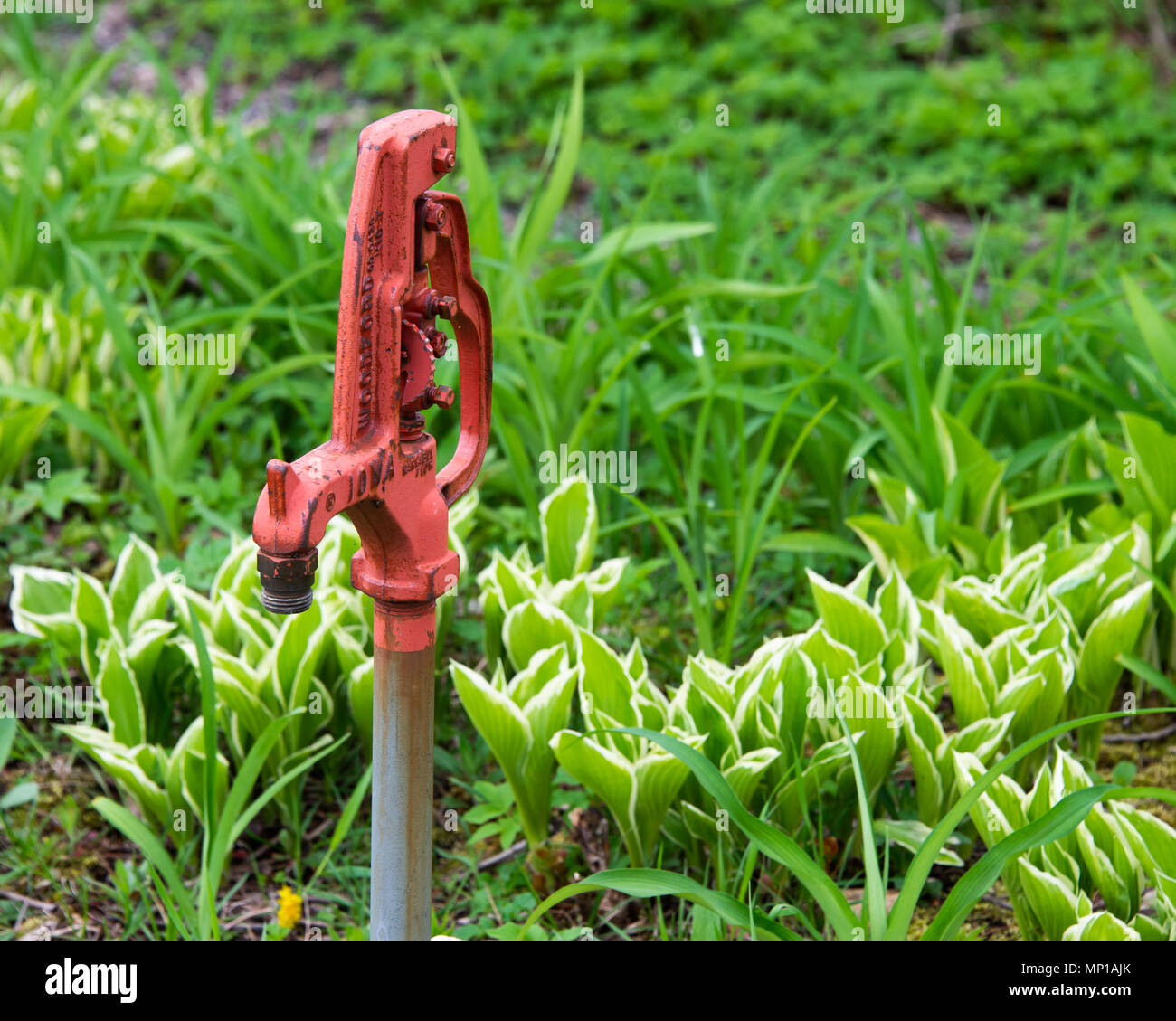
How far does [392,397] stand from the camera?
133 centimetres

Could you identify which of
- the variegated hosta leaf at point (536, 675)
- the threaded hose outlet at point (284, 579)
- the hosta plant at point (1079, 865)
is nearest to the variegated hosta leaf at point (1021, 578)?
the hosta plant at point (1079, 865)

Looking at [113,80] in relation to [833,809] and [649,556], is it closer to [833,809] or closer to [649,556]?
[649,556]

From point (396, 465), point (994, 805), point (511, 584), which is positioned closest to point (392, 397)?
point (396, 465)

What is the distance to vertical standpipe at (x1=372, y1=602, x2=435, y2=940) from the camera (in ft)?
4.67

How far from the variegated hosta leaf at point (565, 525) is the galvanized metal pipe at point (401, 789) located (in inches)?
30.5

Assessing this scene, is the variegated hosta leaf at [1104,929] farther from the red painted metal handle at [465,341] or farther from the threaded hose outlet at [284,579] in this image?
the threaded hose outlet at [284,579]

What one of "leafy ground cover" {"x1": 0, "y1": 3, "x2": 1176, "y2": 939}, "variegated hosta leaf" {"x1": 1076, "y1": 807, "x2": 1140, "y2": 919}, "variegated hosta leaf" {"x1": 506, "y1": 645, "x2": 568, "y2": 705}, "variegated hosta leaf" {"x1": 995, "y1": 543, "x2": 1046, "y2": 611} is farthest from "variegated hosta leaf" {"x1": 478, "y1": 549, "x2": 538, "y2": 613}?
"variegated hosta leaf" {"x1": 1076, "y1": 807, "x2": 1140, "y2": 919}

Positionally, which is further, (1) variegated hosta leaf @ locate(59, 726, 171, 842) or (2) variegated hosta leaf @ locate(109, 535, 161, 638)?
(2) variegated hosta leaf @ locate(109, 535, 161, 638)

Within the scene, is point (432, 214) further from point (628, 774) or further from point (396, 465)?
point (628, 774)

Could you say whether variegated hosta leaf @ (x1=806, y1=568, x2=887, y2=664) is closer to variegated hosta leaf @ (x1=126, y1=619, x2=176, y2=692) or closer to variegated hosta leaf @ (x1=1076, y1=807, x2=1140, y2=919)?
variegated hosta leaf @ (x1=1076, y1=807, x2=1140, y2=919)

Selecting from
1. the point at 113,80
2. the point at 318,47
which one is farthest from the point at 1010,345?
the point at 113,80

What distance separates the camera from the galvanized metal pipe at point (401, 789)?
1.42m

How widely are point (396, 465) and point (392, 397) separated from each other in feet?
0.25

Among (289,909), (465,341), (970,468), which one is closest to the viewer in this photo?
(465,341)
